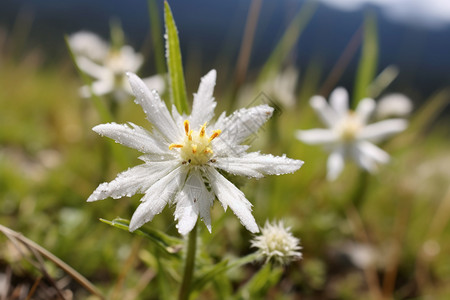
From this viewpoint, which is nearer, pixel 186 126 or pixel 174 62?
pixel 186 126

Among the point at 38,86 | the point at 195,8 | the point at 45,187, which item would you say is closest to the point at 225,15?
the point at 195,8

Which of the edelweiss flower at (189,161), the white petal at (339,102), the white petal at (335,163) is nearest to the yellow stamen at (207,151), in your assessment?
the edelweiss flower at (189,161)

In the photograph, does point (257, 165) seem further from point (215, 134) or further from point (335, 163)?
point (335, 163)

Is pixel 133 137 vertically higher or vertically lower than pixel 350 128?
lower

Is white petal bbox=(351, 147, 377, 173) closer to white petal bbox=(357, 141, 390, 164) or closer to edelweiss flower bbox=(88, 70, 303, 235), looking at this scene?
white petal bbox=(357, 141, 390, 164)

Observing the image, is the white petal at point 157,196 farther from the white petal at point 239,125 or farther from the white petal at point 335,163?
the white petal at point 335,163

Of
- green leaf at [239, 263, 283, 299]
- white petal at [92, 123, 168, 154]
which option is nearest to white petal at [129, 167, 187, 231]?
white petal at [92, 123, 168, 154]

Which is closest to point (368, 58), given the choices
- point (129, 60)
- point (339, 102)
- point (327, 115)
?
point (339, 102)
